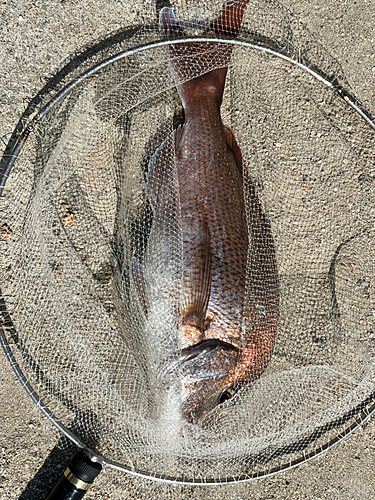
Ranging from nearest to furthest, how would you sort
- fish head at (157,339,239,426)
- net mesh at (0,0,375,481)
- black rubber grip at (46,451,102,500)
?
fish head at (157,339,239,426) < black rubber grip at (46,451,102,500) < net mesh at (0,0,375,481)

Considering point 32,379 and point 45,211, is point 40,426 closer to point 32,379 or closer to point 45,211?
point 32,379

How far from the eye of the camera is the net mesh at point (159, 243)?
6.45ft

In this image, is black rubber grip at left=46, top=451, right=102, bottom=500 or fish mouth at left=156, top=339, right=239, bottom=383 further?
black rubber grip at left=46, top=451, right=102, bottom=500

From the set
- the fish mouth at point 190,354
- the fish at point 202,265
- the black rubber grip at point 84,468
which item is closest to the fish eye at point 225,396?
the fish at point 202,265

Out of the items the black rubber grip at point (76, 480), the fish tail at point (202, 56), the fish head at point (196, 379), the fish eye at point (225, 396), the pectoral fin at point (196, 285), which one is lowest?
the black rubber grip at point (76, 480)

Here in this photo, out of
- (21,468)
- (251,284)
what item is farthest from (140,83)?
(21,468)

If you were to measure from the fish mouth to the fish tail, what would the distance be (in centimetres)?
112

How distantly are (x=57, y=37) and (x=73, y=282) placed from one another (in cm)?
129

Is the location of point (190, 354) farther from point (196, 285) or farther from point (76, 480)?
point (76, 480)

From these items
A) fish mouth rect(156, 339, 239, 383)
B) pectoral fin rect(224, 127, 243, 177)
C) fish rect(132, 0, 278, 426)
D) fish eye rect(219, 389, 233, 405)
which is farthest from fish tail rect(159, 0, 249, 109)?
fish eye rect(219, 389, 233, 405)

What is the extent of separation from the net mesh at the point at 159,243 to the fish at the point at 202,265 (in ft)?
0.09

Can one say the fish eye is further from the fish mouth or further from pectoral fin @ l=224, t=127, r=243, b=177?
pectoral fin @ l=224, t=127, r=243, b=177

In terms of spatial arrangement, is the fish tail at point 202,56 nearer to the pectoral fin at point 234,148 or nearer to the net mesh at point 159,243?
the net mesh at point 159,243

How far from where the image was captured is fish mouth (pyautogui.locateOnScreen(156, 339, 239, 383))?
1712 mm
